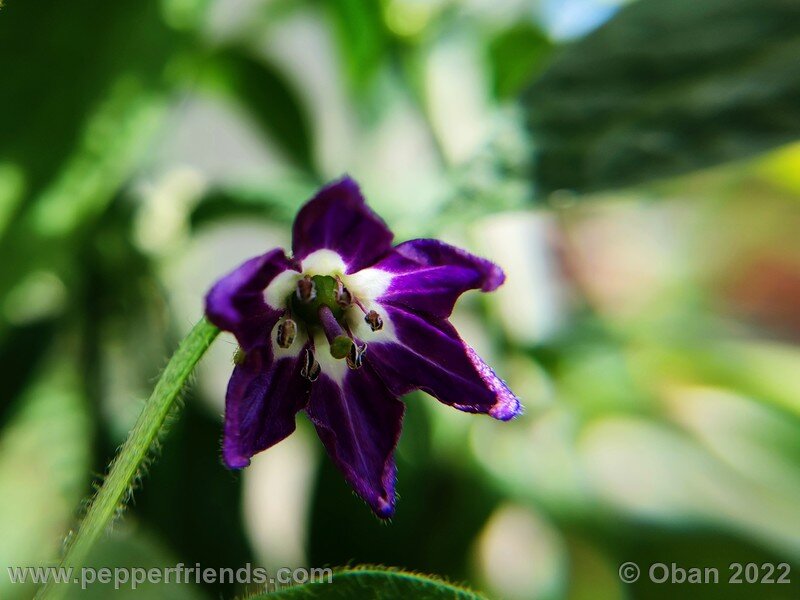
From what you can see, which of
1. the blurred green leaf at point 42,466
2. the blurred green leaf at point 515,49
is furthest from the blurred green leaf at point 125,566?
the blurred green leaf at point 515,49

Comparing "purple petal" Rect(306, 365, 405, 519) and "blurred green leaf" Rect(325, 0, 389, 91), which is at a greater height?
"blurred green leaf" Rect(325, 0, 389, 91)

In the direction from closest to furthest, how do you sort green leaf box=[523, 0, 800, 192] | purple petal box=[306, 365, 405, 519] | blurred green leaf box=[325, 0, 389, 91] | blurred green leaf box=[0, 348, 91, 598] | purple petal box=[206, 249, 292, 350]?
purple petal box=[206, 249, 292, 350] → purple petal box=[306, 365, 405, 519] → green leaf box=[523, 0, 800, 192] → blurred green leaf box=[0, 348, 91, 598] → blurred green leaf box=[325, 0, 389, 91]

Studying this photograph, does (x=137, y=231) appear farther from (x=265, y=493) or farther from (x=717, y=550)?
(x=717, y=550)

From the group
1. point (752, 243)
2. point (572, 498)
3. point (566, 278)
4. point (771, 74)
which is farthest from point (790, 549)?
point (752, 243)

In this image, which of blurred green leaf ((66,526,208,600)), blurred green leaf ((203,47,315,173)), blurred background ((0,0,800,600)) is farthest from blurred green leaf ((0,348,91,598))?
blurred green leaf ((203,47,315,173))

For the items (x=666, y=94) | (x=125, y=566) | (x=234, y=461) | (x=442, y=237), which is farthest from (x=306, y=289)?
(x=442, y=237)

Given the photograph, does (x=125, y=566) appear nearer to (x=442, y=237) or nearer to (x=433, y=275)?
(x=433, y=275)

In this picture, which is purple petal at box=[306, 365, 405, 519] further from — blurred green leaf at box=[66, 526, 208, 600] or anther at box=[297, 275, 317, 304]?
blurred green leaf at box=[66, 526, 208, 600]

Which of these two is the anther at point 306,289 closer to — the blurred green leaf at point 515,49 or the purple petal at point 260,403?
the purple petal at point 260,403
